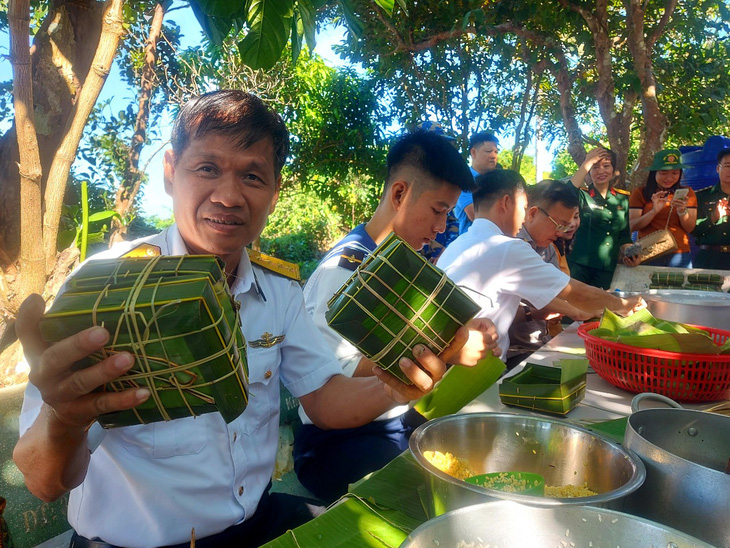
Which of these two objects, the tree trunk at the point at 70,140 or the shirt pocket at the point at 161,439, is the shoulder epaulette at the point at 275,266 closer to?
the shirt pocket at the point at 161,439

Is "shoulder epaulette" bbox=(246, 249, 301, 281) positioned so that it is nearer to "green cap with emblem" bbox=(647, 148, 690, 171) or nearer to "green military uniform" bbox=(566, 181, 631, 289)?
"green military uniform" bbox=(566, 181, 631, 289)

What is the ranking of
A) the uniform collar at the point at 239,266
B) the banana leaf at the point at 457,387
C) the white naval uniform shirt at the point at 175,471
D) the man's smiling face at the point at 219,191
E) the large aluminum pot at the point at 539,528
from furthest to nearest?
the banana leaf at the point at 457,387 → the uniform collar at the point at 239,266 → the man's smiling face at the point at 219,191 → the white naval uniform shirt at the point at 175,471 → the large aluminum pot at the point at 539,528

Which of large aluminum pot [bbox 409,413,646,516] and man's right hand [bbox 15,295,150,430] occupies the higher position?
man's right hand [bbox 15,295,150,430]

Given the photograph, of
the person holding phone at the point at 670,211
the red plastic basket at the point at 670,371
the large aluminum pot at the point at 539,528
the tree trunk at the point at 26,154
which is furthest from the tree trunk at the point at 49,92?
the person holding phone at the point at 670,211

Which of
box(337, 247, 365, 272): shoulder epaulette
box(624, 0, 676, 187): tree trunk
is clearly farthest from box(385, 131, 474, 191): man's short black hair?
box(624, 0, 676, 187): tree trunk

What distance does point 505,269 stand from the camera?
3.24 meters

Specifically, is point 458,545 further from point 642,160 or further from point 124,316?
point 642,160

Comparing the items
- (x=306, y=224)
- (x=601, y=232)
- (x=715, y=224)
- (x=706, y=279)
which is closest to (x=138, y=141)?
(x=601, y=232)

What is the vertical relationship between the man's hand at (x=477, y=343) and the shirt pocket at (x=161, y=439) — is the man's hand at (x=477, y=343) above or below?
above

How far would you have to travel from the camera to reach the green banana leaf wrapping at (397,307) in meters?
1.27

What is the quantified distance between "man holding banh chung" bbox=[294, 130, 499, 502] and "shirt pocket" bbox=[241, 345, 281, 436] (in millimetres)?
286

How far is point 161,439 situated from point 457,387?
99cm

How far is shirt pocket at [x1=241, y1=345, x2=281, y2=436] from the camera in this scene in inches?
70.2

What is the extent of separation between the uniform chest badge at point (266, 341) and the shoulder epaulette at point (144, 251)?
438mm
